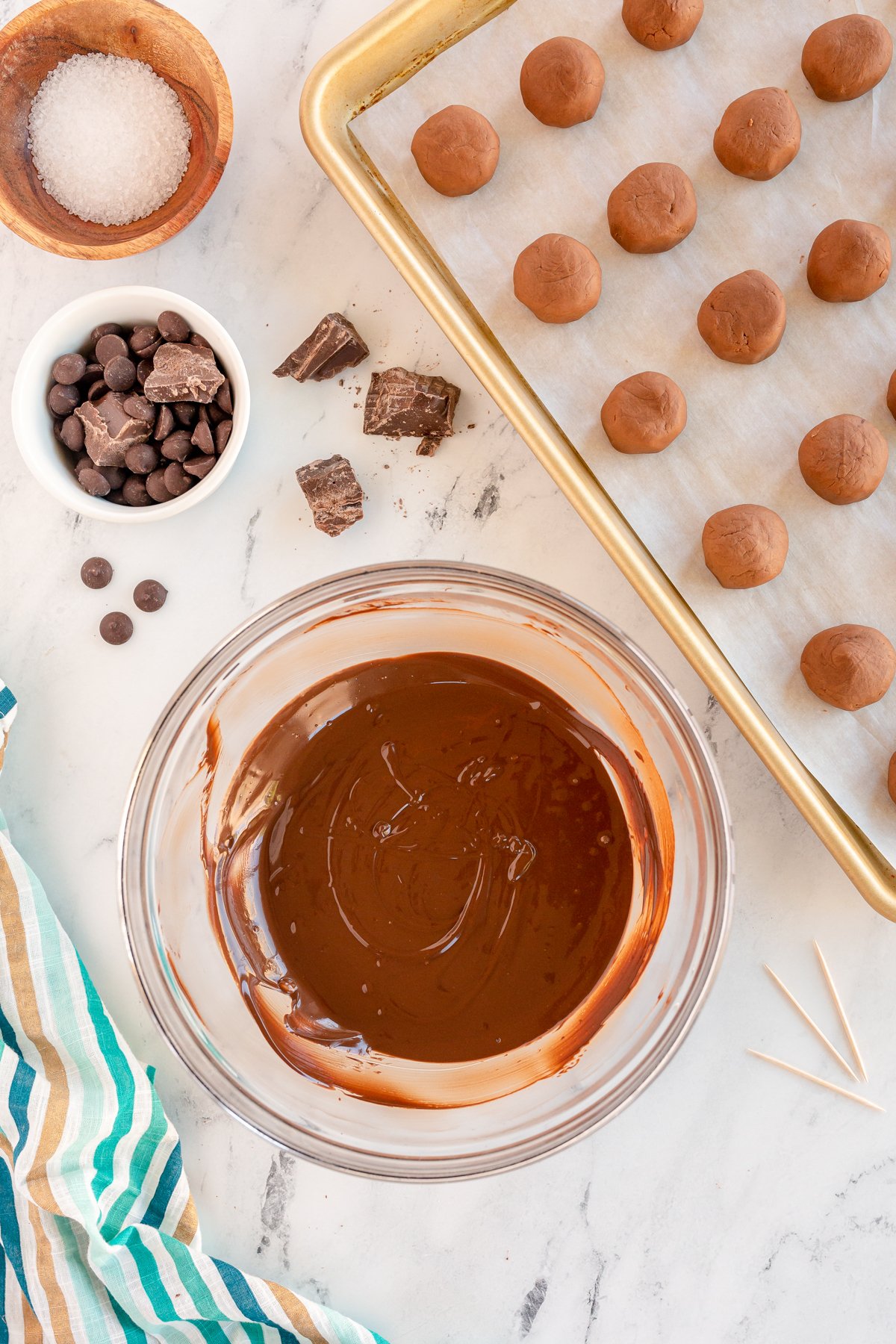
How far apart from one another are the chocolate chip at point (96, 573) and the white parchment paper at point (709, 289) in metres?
0.63

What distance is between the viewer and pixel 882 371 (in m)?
1.33

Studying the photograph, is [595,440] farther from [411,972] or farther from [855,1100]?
[855,1100]

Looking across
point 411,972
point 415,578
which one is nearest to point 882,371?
point 415,578

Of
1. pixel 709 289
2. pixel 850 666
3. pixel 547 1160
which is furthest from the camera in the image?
pixel 547 1160

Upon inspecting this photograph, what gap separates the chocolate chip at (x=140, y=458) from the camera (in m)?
1.38

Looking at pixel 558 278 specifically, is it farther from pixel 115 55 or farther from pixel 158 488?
pixel 115 55

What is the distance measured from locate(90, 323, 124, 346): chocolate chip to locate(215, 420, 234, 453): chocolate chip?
0.20 meters

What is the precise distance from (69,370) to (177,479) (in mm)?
211

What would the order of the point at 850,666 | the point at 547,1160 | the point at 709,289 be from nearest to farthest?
the point at 850,666 → the point at 709,289 → the point at 547,1160

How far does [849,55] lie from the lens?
4.17 feet

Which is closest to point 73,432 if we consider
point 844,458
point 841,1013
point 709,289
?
point 709,289

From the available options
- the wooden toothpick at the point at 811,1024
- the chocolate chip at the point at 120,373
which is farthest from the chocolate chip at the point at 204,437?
the wooden toothpick at the point at 811,1024

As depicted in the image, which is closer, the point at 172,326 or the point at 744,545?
the point at 744,545

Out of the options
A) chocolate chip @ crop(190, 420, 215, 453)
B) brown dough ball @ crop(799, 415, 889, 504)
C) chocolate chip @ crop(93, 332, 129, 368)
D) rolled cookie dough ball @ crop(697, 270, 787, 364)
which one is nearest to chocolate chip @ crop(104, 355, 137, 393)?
chocolate chip @ crop(93, 332, 129, 368)
